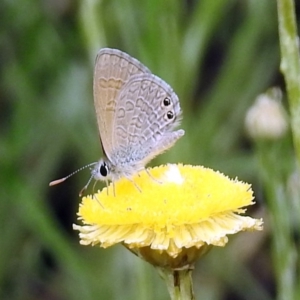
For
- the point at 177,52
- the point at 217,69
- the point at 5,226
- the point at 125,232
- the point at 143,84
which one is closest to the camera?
the point at 125,232

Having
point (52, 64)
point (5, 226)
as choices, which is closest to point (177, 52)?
point (52, 64)

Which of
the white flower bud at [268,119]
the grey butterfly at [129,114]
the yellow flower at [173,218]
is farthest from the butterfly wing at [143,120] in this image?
the white flower bud at [268,119]

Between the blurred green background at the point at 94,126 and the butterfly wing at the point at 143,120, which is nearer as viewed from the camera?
the butterfly wing at the point at 143,120

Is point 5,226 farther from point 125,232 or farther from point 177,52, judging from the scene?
point 125,232

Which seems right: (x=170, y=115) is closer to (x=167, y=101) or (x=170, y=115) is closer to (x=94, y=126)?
(x=167, y=101)

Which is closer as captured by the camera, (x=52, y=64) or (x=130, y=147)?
(x=130, y=147)

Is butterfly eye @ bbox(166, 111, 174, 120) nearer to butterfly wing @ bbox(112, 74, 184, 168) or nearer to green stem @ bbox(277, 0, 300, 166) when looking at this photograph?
butterfly wing @ bbox(112, 74, 184, 168)

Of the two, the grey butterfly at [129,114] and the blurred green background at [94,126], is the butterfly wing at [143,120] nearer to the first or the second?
the grey butterfly at [129,114]
